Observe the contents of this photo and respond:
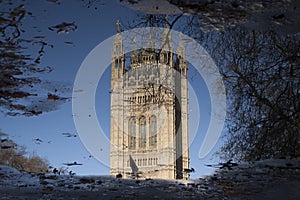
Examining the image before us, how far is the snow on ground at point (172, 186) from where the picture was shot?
3.28m

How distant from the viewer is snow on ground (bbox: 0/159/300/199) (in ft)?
10.8

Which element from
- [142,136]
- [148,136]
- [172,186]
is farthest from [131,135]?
[172,186]

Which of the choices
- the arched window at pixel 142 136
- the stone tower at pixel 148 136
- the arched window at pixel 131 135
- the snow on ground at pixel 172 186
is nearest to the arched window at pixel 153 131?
the stone tower at pixel 148 136

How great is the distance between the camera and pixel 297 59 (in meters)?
4.85

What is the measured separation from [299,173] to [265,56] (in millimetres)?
1760

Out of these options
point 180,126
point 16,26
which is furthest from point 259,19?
point 180,126

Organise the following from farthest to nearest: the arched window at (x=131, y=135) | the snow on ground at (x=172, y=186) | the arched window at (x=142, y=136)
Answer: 1. the arched window at (x=131, y=135)
2. the arched window at (x=142, y=136)
3. the snow on ground at (x=172, y=186)

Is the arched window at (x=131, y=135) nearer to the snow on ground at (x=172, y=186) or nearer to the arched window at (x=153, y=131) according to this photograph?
the arched window at (x=153, y=131)

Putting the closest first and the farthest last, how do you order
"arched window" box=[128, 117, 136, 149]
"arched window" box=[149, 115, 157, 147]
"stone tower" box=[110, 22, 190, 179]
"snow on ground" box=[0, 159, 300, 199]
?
1. "snow on ground" box=[0, 159, 300, 199]
2. "stone tower" box=[110, 22, 190, 179]
3. "arched window" box=[149, 115, 157, 147]
4. "arched window" box=[128, 117, 136, 149]

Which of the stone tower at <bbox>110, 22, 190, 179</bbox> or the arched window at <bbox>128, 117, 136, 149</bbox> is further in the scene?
the arched window at <bbox>128, 117, 136, 149</bbox>

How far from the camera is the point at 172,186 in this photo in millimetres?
3906

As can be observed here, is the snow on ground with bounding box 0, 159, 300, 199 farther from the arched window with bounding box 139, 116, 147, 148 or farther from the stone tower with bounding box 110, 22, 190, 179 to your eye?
the arched window with bounding box 139, 116, 147, 148

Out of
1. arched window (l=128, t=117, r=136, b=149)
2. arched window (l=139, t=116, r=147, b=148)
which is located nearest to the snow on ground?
arched window (l=139, t=116, r=147, b=148)

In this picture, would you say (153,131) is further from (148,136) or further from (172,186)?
(172,186)
